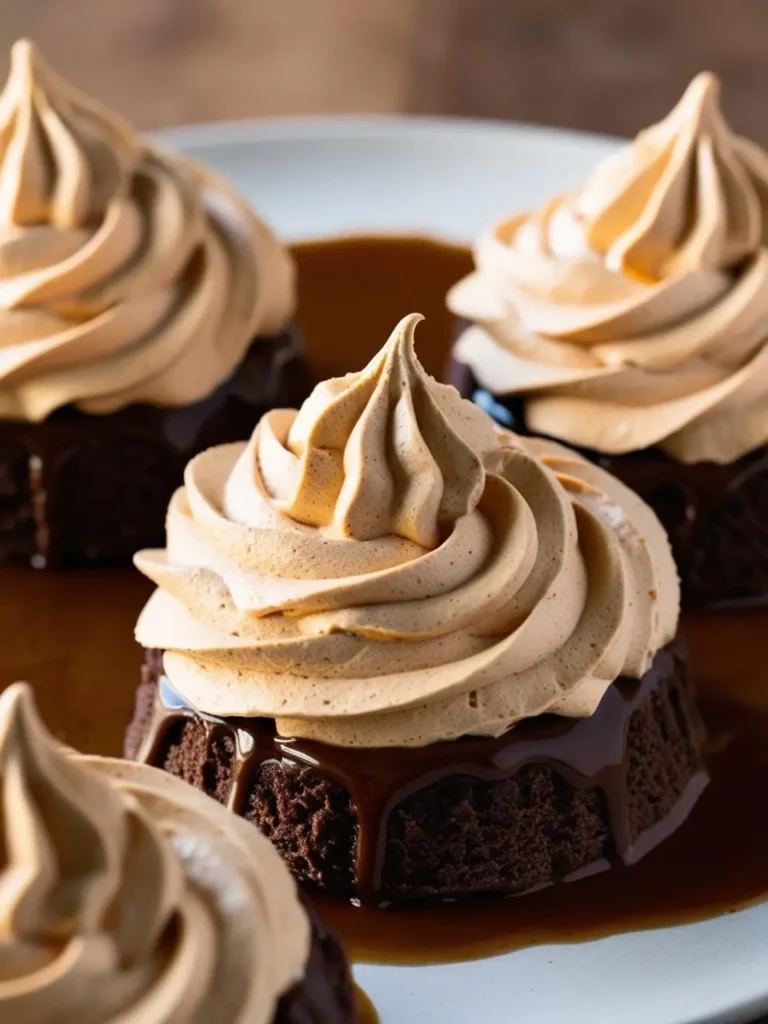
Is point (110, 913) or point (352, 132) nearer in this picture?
point (110, 913)

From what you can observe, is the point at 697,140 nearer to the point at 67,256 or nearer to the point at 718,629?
the point at 718,629

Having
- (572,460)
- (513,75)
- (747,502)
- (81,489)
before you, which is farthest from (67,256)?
(513,75)

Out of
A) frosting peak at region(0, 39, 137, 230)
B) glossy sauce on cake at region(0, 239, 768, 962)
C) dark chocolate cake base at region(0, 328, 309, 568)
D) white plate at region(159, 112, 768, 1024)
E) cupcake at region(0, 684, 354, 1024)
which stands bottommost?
glossy sauce on cake at region(0, 239, 768, 962)

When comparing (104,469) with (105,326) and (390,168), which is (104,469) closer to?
(105,326)

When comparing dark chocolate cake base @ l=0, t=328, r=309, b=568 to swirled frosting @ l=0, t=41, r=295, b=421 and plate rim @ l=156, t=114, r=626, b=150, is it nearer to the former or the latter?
swirled frosting @ l=0, t=41, r=295, b=421

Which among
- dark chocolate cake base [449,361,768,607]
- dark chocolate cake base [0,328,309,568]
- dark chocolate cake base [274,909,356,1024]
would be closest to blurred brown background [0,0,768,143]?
dark chocolate cake base [0,328,309,568]

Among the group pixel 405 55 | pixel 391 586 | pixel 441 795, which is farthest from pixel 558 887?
pixel 405 55
